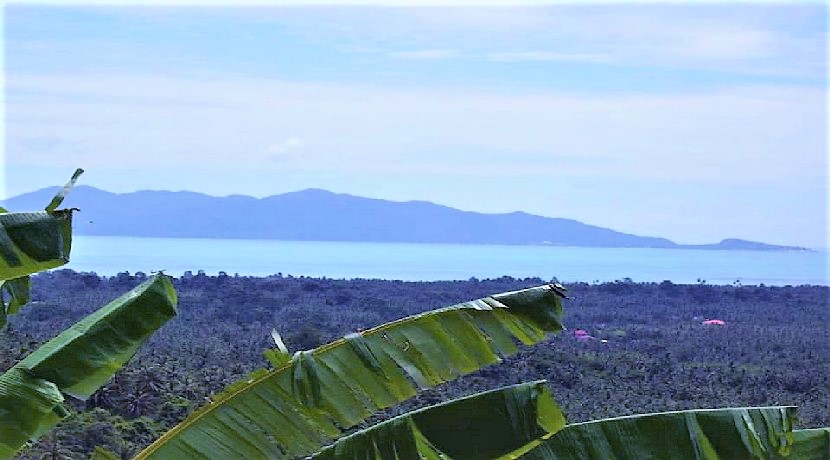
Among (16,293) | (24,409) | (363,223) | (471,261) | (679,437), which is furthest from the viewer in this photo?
(471,261)

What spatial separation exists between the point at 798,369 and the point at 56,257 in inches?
908

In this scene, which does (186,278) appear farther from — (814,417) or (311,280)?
(814,417)

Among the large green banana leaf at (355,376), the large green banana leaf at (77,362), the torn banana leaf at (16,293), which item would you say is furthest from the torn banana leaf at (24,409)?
the torn banana leaf at (16,293)

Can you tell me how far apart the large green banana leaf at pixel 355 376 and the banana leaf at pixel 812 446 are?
1.32ft

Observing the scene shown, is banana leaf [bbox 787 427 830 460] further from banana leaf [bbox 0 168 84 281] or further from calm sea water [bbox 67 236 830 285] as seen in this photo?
calm sea water [bbox 67 236 830 285]

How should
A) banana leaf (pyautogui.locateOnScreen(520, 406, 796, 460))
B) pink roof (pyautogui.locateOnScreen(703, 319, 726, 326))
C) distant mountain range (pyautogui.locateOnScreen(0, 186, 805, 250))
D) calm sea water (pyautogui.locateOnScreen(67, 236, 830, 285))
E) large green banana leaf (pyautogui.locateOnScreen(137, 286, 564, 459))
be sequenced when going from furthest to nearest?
distant mountain range (pyautogui.locateOnScreen(0, 186, 805, 250)) < calm sea water (pyautogui.locateOnScreen(67, 236, 830, 285)) < pink roof (pyautogui.locateOnScreen(703, 319, 726, 326)) < large green banana leaf (pyautogui.locateOnScreen(137, 286, 564, 459)) < banana leaf (pyautogui.locateOnScreen(520, 406, 796, 460))

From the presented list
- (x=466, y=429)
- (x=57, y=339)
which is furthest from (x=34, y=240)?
(x=466, y=429)

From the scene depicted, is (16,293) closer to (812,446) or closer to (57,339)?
(57,339)

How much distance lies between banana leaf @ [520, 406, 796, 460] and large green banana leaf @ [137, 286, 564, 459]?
198 millimetres

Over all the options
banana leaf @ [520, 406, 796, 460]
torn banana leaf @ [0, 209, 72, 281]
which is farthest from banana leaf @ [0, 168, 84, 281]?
banana leaf @ [520, 406, 796, 460]

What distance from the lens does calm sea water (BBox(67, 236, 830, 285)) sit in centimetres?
4678

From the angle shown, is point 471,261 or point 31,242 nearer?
point 31,242

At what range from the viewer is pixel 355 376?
1.68 meters

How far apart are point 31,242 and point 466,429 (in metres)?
0.76
